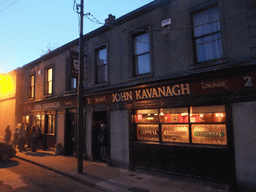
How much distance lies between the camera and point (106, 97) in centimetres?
977

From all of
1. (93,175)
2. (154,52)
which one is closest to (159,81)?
(154,52)

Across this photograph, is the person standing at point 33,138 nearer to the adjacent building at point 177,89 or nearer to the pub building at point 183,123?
the adjacent building at point 177,89

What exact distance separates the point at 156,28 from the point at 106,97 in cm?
430

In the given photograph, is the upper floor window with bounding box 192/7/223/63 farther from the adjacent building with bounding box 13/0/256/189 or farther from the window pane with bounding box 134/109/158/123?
the window pane with bounding box 134/109/158/123

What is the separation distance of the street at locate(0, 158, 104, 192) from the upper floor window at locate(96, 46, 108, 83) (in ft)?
18.0

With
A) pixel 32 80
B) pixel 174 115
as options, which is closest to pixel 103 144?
pixel 174 115

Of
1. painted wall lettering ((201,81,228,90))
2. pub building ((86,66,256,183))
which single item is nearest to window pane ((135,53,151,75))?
pub building ((86,66,256,183))

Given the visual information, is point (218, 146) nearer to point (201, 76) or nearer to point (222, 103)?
point (222, 103)

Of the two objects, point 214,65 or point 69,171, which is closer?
point 214,65

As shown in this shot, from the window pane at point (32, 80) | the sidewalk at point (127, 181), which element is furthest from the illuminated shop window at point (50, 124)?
the sidewalk at point (127, 181)

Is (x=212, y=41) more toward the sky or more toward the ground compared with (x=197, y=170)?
more toward the sky

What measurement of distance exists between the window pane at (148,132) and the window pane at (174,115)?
56 cm

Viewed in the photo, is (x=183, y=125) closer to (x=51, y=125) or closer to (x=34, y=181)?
(x=34, y=181)

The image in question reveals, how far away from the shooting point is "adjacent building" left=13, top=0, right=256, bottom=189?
5.91 meters
